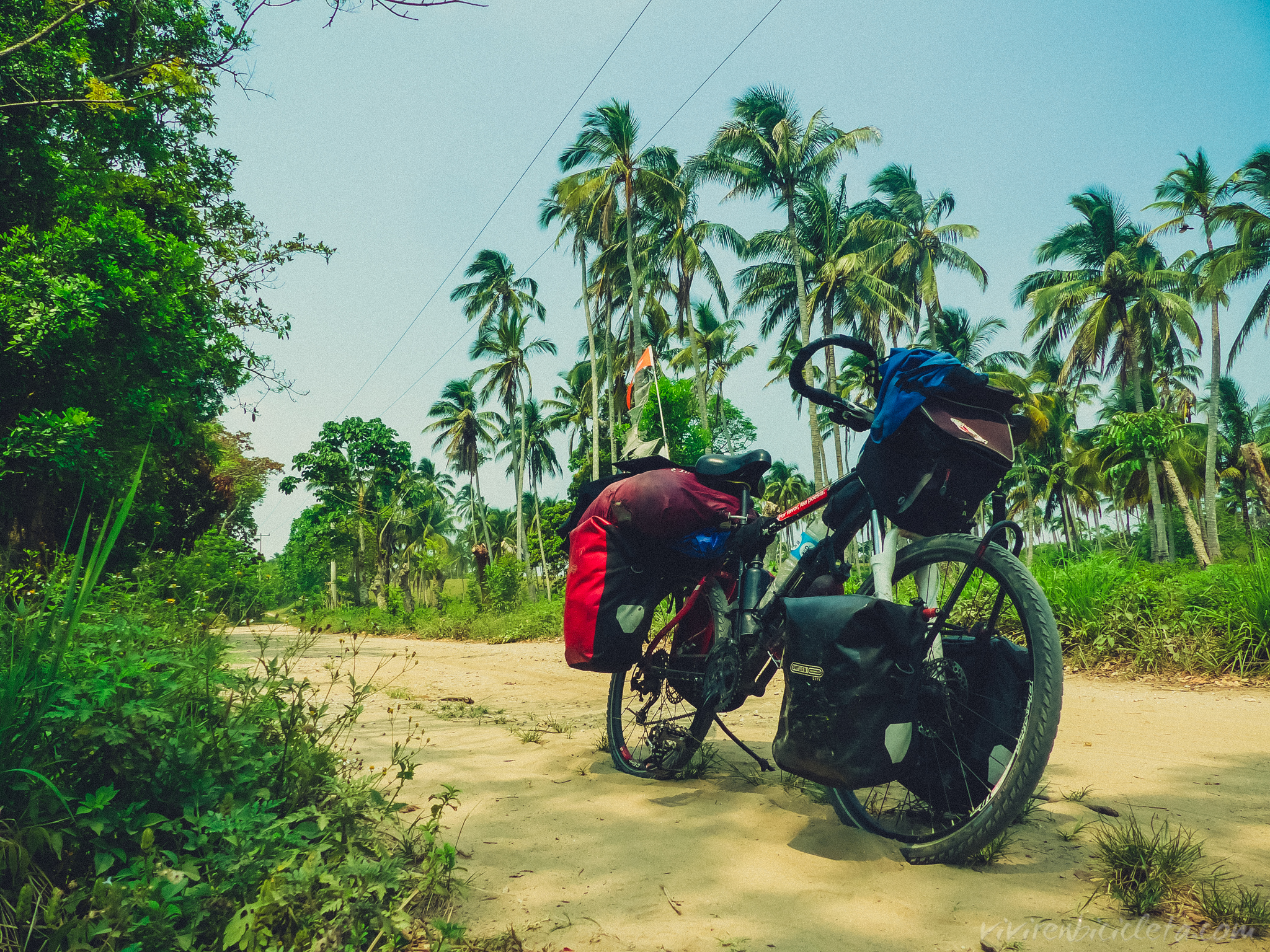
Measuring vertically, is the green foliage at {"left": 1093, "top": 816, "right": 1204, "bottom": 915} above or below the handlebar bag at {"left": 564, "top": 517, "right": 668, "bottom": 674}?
below

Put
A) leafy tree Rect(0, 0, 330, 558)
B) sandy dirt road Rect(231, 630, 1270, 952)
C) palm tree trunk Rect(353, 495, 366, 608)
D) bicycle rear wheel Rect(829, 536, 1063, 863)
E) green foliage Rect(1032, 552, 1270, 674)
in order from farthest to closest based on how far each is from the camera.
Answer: palm tree trunk Rect(353, 495, 366, 608), leafy tree Rect(0, 0, 330, 558), green foliage Rect(1032, 552, 1270, 674), bicycle rear wheel Rect(829, 536, 1063, 863), sandy dirt road Rect(231, 630, 1270, 952)

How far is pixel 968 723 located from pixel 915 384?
1.03m

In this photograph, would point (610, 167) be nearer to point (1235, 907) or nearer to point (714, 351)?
point (714, 351)

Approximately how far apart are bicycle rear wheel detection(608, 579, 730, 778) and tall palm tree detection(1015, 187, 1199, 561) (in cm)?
3048

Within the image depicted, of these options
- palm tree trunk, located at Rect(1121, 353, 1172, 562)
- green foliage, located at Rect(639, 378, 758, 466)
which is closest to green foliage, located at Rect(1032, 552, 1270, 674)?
green foliage, located at Rect(639, 378, 758, 466)

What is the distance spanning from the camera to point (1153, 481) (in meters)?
27.5

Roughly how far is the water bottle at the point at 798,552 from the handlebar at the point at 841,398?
370 mm

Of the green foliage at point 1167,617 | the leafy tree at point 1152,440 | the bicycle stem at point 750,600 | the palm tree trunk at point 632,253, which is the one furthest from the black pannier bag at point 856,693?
the leafy tree at point 1152,440

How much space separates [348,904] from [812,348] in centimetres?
221

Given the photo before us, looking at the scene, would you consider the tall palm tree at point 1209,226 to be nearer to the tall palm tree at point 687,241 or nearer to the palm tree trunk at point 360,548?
the tall palm tree at point 687,241

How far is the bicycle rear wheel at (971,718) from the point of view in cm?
183

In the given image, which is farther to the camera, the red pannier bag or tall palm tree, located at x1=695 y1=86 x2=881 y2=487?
tall palm tree, located at x1=695 y1=86 x2=881 y2=487

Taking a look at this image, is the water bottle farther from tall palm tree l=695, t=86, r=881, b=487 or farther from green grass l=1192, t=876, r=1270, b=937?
tall palm tree l=695, t=86, r=881, b=487

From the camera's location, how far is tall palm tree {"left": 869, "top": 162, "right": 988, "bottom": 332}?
2888 cm
